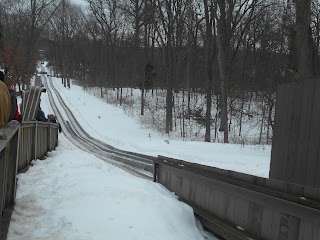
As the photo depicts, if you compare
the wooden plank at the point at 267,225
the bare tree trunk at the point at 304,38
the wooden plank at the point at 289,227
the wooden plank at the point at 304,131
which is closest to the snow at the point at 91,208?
the wooden plank at the point at 267,225

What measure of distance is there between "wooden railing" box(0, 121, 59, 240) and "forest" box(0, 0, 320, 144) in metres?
7.66

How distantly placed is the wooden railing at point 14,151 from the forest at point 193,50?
302 inches

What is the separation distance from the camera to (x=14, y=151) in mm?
5285

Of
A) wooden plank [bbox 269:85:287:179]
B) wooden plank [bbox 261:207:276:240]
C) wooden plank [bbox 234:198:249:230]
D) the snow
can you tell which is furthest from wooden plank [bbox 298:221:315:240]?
wooden plank [bbox 269:85:287:179]

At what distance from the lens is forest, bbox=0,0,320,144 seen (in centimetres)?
2377

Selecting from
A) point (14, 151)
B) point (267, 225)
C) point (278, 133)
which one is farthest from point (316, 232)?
point (14, 151)

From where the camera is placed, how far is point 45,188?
6.53m

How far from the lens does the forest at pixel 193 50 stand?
23.8 metres

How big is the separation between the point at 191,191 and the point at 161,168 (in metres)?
1.60

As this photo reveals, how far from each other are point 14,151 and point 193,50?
3292cm

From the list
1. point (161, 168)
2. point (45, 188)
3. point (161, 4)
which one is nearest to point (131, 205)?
point (45, 188)

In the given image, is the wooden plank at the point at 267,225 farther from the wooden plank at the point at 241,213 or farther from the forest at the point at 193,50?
the forest at the point at 193,50

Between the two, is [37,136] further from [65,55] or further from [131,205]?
[65,55]

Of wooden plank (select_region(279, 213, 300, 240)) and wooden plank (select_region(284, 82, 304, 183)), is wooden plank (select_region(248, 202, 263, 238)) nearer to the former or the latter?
wooden plank (select_region(279, 213, 300, 240))
